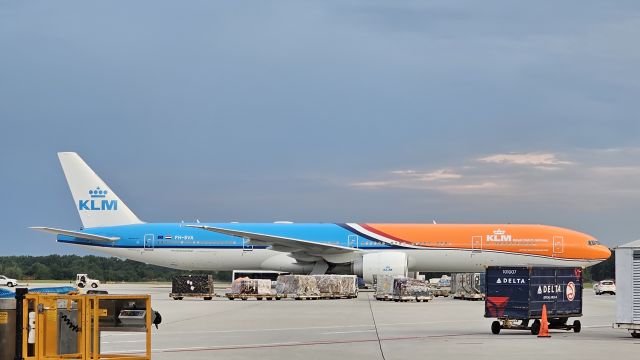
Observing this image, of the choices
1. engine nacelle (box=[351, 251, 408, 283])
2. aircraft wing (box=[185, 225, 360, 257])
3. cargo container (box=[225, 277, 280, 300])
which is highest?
aircraft wing (box=[185, 225, 360, 257])

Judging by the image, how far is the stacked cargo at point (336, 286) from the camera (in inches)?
1868

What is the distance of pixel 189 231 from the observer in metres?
55.7

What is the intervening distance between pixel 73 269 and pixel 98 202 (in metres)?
46.8

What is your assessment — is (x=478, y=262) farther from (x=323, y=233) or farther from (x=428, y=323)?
(x=428, y=323)

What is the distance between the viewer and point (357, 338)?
22.6 metres

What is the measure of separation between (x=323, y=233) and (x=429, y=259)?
589 cm

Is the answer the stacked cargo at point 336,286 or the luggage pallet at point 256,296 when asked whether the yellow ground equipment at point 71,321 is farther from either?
the stacked cargo at point 336,286

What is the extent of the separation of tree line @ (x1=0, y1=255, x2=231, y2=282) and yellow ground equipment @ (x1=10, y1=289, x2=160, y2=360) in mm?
86797

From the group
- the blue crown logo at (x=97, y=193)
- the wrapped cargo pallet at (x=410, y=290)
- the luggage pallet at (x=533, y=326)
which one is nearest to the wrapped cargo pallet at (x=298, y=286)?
the wrapped cargo pallet at (x=410, y=290)

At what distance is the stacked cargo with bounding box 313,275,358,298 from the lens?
156 feet

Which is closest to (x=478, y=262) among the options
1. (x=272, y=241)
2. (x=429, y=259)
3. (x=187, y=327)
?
(x=429, y=259)

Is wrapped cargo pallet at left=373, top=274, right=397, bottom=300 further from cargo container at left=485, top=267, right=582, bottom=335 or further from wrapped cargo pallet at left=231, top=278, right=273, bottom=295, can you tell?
cargo container at left=485, top=267, right=582, bottom=335

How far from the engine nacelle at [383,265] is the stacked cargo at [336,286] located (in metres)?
1.60

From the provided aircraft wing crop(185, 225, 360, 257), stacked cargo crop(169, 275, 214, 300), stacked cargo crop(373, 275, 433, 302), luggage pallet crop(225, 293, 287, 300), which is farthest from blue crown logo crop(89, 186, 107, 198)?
stacked cargo crop(373, 275, 433, 302)
